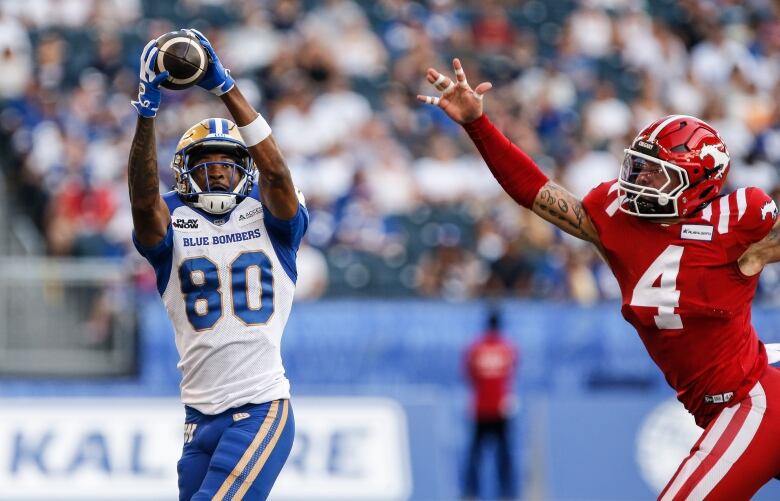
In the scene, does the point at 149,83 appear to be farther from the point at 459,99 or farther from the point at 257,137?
the point at 459,99

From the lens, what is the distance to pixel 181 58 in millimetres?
5340

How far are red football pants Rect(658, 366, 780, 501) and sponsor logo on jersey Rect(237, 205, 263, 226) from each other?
7.02 feet

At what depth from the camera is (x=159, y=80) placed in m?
5.40

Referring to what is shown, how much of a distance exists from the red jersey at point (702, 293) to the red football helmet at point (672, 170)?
0.33 ft

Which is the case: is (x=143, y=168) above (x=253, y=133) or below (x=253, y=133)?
below

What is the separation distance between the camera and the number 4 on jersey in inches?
227

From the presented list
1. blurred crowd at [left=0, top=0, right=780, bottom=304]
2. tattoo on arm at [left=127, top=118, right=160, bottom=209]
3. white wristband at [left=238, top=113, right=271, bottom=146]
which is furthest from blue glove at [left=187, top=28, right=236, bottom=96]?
→ blurred crowd at [left=0, top=0, right=780, bottom=304]

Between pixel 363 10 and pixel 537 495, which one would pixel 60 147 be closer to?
pixel 363 10

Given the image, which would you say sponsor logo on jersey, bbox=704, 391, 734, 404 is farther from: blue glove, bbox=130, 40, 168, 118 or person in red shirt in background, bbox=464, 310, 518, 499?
person in red shirt in background, bbox=464, 310, 518, 499

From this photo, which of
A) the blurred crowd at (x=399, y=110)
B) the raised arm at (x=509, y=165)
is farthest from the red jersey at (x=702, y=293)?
the blurred crowd at (x=399, y=110)

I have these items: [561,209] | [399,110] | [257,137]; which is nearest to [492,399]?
[399,110]

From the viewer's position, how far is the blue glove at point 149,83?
537 cm

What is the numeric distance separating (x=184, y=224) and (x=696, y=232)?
2.27 m

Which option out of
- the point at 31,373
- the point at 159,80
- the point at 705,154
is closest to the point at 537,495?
the point at 31,373
